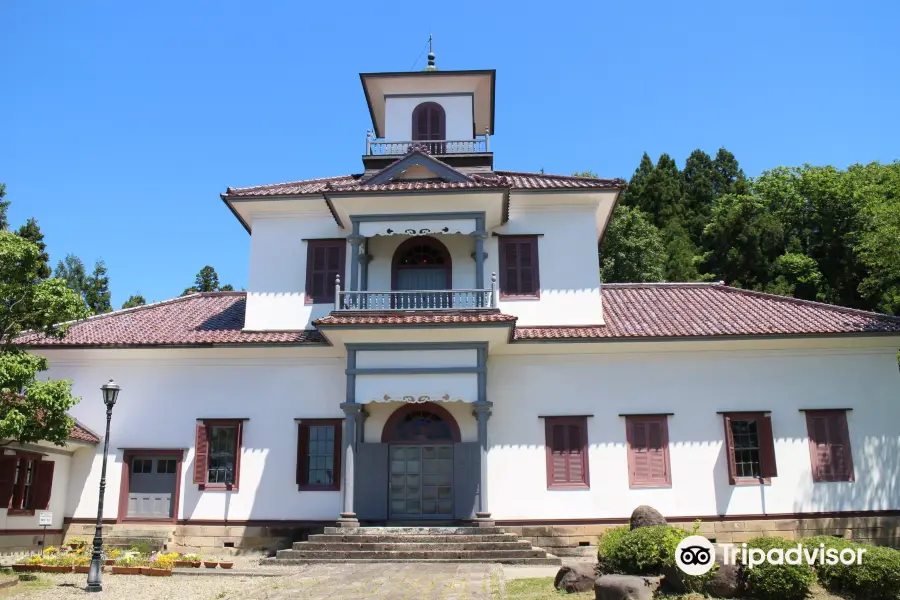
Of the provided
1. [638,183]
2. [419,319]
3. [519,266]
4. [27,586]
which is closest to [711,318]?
[519,266]

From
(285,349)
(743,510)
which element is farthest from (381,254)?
(743,510)

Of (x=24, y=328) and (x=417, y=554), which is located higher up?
(x=24, y=328)

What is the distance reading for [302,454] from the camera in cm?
2000

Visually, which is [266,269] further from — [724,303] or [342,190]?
[724,303]

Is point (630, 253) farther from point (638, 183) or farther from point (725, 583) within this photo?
point (725, 583)

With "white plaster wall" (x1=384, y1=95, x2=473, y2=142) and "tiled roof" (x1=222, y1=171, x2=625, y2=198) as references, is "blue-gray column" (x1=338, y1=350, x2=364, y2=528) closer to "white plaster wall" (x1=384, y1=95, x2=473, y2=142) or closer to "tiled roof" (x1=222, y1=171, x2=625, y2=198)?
"tiled roof" (x1=222, y1=171, x2=625, y2=198)

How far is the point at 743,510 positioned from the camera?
1931 centimetres

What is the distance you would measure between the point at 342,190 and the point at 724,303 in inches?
450

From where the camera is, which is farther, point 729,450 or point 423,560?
point 729,450

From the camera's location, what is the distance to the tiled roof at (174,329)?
2066 centimetres

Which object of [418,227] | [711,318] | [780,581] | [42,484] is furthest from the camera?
[711,318]

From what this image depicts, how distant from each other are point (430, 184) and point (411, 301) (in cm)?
320

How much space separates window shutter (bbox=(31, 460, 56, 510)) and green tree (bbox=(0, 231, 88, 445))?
15.5 ft

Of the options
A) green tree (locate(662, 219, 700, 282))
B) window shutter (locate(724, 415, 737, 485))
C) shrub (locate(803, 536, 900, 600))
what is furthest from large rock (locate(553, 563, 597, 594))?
green tree (locate(662, 219, 700, 282))
